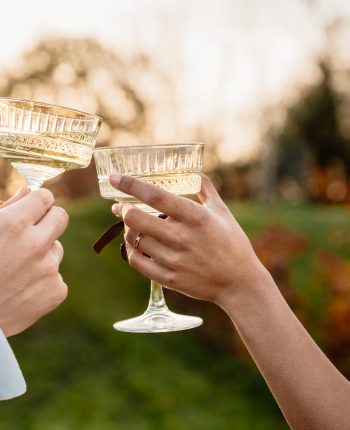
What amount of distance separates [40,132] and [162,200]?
46cm

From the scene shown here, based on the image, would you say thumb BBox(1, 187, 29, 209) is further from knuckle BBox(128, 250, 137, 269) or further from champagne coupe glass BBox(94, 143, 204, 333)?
knuckle BBox(128, 250, 137, 269)

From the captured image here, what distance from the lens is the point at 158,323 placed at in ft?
8.71

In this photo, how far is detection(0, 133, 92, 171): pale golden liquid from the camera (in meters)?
2.22

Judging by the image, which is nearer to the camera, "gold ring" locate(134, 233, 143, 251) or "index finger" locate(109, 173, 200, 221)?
"index finger" locate(109, 173, 200, 221)

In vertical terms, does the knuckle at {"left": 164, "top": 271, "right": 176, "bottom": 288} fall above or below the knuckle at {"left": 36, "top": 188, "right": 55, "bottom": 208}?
below

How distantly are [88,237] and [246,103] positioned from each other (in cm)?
1147

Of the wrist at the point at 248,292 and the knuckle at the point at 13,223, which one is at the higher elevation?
the knuckle at the point at 13,223

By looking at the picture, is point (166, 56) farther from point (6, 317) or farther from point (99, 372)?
point (6, 317)

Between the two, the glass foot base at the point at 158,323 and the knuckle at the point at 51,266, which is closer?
the knuckle at the point at 51,266

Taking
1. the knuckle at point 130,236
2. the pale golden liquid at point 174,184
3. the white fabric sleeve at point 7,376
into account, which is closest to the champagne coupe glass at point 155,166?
the pale golden liquid at point 174,184

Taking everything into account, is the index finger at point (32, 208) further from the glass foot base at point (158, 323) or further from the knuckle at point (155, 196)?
the glass foot base at point (158, 323)

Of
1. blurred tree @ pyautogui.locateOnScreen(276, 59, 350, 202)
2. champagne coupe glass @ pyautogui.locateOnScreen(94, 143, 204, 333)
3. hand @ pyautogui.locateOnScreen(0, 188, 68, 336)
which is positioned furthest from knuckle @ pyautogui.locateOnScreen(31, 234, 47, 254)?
blurred tree @ pyautogui.locateOnScreen(276, 59, 350, 202)

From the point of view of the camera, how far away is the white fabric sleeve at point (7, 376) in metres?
1.97

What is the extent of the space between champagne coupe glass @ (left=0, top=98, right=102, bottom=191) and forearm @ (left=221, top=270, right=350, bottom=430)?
0.70 meters
